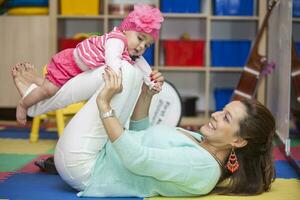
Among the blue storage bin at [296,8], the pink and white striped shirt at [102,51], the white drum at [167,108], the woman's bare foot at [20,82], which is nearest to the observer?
the pink and white striped shirt at [102,51]

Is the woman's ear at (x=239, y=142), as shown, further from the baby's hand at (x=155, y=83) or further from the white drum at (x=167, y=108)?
the white drum at (x=167, y=108)

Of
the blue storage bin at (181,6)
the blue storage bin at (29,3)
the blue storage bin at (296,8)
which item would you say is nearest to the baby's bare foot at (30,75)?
the blue storage bin at (296,8)

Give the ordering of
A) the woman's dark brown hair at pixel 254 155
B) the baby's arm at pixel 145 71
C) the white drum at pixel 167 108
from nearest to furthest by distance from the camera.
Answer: the woman's dark brown hair at pixel 254 155
the baby's arm at pixel 145 71
the white drum at pixel 167 108

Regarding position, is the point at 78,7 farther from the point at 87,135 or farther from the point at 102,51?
the point at 87,135

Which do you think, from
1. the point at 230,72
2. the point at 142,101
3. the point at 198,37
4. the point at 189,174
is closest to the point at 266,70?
the point at 230,72

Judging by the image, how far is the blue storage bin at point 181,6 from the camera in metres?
4.30

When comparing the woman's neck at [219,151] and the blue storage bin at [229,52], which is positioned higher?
the blue storage bin at [229,52]

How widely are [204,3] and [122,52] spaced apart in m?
2.68

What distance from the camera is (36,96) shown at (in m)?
2.17

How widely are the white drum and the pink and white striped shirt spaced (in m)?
1.14

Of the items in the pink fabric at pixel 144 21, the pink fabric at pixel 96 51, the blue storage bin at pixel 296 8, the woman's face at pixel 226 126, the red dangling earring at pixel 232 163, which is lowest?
the red dangling earring at pixel 232 163

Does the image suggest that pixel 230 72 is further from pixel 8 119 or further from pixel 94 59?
pixel 94 59

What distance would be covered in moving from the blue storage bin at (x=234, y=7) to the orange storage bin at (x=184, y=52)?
0.31m

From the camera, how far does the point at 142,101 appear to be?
214 cm
